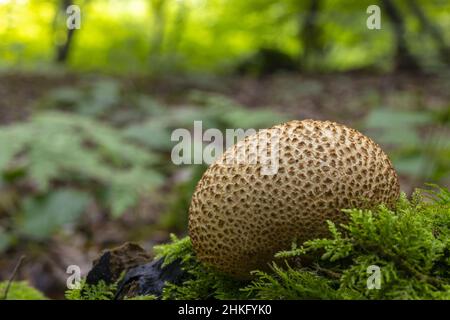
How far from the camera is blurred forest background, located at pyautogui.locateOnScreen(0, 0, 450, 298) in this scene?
5.16 m

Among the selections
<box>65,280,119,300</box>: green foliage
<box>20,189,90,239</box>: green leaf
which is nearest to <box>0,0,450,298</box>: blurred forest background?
<box>20,189,90,239</box>: green leaf

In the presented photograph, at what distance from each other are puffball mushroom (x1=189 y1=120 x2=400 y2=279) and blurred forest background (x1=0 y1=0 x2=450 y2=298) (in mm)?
2326

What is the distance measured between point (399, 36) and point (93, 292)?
9.07 meters

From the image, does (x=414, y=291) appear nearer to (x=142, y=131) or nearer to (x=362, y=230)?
(x=362, y=230)

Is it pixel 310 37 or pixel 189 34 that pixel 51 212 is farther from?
pixel 310 37

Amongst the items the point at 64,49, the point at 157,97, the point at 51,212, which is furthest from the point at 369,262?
the point at 64,49

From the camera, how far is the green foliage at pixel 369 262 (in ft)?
5.14

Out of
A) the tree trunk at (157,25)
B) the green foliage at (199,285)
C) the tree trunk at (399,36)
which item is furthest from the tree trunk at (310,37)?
the green foliage at (199,285)

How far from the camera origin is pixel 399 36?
392 inches

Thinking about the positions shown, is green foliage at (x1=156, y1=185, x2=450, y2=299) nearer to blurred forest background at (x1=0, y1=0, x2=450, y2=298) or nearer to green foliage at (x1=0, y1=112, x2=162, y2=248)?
blurred forest background at (x1=0, y1=0, x2=450, y2=298)

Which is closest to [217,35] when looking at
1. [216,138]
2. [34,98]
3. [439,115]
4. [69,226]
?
[34,98]
